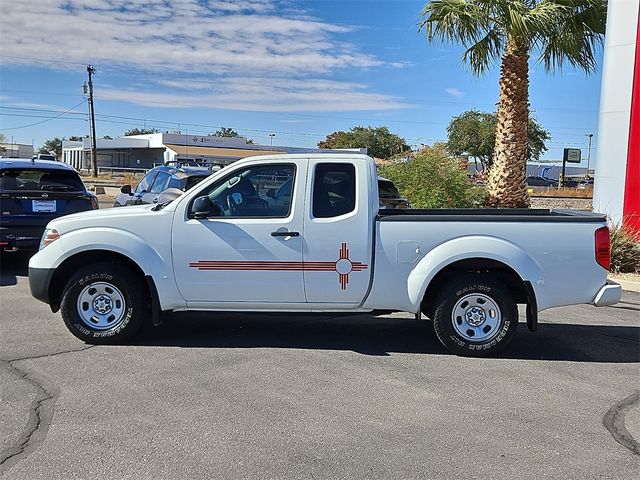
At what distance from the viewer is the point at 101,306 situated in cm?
622

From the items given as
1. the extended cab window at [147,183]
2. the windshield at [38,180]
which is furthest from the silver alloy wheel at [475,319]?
the extended cab window at [147,183]

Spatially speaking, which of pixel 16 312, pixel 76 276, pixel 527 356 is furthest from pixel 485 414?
pixel 16 312

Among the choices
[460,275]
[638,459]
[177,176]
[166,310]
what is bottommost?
[638,459]

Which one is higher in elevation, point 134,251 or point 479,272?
point 134,251

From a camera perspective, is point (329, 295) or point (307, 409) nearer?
point (307, 409)

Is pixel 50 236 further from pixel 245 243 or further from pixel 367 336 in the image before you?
pixel 367 336

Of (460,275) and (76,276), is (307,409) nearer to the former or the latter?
(460,275)

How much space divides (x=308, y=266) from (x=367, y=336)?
1.31m

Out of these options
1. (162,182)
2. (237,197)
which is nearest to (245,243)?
(237,197)

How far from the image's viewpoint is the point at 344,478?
3.67m

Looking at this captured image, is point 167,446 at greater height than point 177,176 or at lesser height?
lesser

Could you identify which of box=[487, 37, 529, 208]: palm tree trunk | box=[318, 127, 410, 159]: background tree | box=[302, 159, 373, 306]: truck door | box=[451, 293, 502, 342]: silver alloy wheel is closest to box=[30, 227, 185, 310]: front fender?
box=[302, 159, 373, 306]: truck door

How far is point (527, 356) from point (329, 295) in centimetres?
208

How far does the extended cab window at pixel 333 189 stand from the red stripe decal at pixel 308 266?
38 cm
